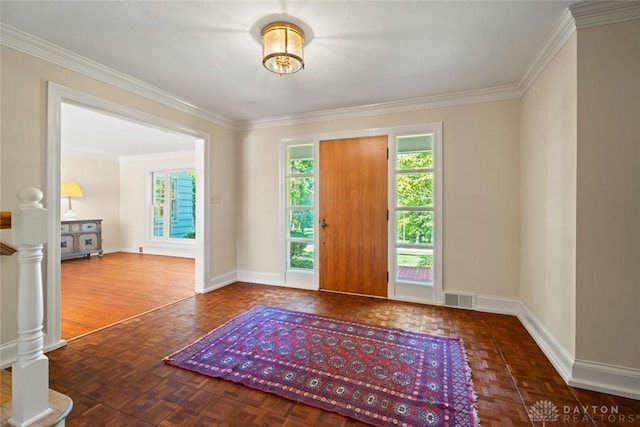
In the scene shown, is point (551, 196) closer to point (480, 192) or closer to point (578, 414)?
point (480, 192)

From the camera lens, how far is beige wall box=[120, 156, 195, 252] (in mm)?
7367

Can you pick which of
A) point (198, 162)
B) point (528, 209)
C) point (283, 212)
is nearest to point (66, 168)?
point (198, 162)

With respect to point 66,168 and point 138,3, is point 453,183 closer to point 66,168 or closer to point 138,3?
point 138,3

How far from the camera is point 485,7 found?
1942mm

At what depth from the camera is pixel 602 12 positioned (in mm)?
1904

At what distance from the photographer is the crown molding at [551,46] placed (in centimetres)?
205

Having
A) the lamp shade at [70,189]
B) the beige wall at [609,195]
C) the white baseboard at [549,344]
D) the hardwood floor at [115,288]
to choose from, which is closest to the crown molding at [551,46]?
the beige wall at [609,195]

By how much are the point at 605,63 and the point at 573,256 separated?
4.43 ft

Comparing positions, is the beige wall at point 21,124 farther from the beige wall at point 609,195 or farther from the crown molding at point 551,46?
the beige wall at point 609,195

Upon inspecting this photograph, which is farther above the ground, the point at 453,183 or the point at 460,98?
the point at 460,98

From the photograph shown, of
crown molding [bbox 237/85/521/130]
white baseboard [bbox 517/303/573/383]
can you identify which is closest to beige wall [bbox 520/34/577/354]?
white baseboard [bbox 517/303/573/383]

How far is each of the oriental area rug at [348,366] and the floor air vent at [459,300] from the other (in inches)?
38.8

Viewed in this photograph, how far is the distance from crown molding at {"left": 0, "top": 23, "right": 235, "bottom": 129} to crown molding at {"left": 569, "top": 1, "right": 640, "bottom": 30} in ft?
12.8

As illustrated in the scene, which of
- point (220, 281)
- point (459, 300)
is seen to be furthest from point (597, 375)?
point (220, 281)
